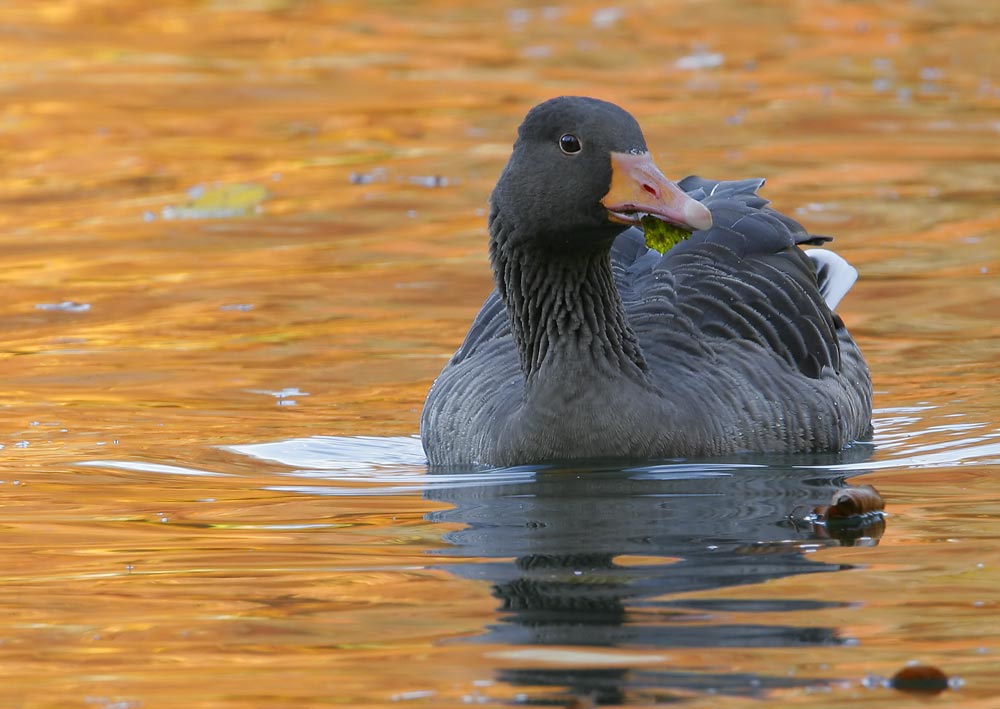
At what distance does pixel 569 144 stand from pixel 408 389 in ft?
11.5

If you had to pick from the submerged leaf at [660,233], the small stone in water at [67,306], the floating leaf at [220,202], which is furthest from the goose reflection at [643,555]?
the floating leaf at [220,202]

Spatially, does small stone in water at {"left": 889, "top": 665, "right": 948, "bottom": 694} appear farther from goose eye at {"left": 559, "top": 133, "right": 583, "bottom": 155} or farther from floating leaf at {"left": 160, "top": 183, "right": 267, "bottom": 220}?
floating leaf at {"left": 160, "top": 183, "right": 267, "bottom": 220}

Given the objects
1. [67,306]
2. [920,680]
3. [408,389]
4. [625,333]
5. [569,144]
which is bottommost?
[408,389]

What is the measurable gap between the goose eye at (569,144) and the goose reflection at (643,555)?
1.60 metres

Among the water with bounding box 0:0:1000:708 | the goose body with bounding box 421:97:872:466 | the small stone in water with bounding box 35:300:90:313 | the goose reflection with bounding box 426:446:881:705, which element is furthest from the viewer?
the small stone in water with bounding box 35:300:90:313

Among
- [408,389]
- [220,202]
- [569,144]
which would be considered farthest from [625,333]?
[220,202]

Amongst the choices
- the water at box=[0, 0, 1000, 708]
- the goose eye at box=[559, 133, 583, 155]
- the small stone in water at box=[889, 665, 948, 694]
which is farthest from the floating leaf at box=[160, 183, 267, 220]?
the small stone in water at box=[889, 665, 948, 694]

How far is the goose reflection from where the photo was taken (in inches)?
239

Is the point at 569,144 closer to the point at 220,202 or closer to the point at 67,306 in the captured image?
the point at 67,306

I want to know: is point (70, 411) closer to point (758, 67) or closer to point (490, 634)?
point (490, 634)

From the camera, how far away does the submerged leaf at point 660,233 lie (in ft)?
29.4

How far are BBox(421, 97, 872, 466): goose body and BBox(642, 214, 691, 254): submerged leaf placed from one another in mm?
107

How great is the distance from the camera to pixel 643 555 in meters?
7.44

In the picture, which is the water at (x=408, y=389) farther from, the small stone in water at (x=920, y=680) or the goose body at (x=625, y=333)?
the goose body at (x=625, y=333)
